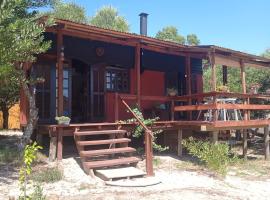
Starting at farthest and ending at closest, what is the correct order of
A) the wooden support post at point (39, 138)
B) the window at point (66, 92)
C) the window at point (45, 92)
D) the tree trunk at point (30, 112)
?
1. the window at point (66, 92)
2. the window at point (45, 92)
3. the wooden support post at point (39, 138)
4. the tree trunk at point (30, 112)

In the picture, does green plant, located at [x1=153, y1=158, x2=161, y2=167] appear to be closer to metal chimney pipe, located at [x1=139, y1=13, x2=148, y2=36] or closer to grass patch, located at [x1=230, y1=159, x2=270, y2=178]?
grass patch, located at [x1=230, y1=159, x2=270, y2=178]

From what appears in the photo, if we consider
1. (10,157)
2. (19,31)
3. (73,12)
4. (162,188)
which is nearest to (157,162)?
(162,188)

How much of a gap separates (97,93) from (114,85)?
89 centimetres

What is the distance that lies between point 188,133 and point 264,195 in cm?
529

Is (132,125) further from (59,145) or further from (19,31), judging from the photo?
(19,31)

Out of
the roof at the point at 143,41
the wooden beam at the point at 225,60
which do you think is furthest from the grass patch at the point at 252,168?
the roof at the point at 143,41

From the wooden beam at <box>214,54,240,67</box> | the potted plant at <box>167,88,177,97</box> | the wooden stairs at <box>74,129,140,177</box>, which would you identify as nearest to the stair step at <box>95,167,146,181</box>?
the wooden stairs at <box>74,129,140,177</box>

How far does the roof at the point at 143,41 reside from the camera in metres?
11.1

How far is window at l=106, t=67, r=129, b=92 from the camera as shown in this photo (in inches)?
550

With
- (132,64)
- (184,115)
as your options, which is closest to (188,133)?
(184,115)

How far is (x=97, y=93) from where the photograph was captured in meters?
13.5

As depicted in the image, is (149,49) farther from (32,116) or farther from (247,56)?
(32,116)

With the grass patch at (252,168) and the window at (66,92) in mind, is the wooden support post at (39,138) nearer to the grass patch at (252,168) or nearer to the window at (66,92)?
the window at (66,92)

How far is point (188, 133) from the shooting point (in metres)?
14.0
